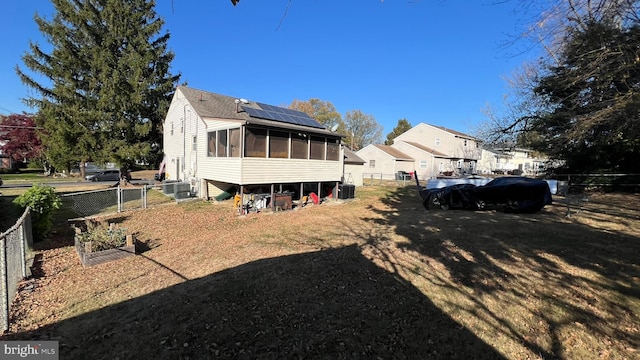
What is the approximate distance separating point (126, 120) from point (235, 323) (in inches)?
816

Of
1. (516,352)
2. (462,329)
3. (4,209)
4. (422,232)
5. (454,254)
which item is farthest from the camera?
(4,209)

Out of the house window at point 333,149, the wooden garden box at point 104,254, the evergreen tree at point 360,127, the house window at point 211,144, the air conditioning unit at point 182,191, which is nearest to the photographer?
the wooden garden box at point 104,254

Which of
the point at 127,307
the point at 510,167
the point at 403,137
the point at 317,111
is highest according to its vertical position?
the point at 317,111

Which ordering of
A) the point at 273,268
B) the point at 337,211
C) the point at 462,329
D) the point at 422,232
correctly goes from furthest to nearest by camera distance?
1. the point at 337,211
2. the point at 422,232
3. the point at 273,268
4. the point at 462,329

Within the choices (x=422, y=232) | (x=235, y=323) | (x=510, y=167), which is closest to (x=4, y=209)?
(x=235, y=323)

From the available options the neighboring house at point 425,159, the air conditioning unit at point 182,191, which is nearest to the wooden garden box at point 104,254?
the air conditioning unit at point 182,191

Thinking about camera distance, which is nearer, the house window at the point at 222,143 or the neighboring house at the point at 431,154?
the house window at the point at 222,143

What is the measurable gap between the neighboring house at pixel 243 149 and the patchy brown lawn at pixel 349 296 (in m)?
4.19

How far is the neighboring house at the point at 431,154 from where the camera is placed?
34.4 m

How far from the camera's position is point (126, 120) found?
19.1 m

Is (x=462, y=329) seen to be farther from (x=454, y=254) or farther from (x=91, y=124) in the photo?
(x=91, y=124)

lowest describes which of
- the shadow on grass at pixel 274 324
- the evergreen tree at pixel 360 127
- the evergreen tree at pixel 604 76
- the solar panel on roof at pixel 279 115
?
the shadow on grass at pixel 274 324

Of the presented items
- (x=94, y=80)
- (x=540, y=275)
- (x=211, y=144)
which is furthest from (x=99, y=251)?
(x=94, y=80)

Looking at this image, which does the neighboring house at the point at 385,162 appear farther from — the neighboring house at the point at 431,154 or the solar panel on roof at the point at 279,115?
the solar panel on roof at the point at 279,115
